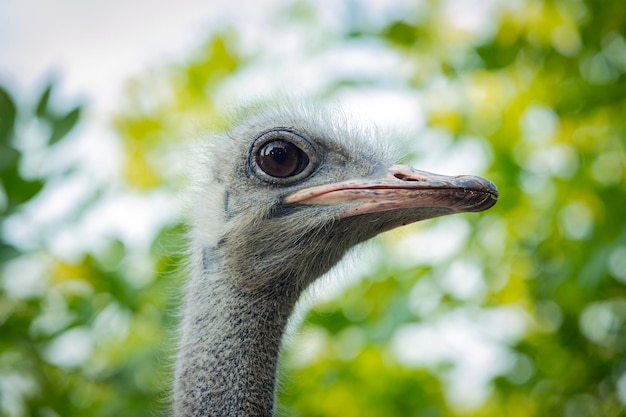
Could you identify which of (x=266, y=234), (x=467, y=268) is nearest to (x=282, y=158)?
(x=266, y=234)

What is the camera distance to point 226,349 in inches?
75.1

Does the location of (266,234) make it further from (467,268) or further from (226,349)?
(467,268)

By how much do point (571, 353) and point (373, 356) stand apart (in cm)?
89

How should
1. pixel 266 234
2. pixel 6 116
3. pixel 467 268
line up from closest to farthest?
pixel 266 234 → pixel 6 116 → pixel 467 268

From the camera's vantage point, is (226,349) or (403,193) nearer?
(403,193)

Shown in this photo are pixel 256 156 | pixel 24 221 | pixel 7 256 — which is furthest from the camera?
pixel 24 221

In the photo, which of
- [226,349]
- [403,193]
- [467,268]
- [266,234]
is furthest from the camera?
[467,268]

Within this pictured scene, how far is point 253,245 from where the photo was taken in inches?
80.7

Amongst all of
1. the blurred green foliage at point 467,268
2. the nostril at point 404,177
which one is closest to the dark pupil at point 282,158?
the nostril at point 404,177

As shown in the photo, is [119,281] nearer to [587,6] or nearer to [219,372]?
[219,372]

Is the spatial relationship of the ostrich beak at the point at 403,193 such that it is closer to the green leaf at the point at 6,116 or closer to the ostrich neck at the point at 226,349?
the ostrich neck at the point at 226,349

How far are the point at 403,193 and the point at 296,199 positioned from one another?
14.2 inches

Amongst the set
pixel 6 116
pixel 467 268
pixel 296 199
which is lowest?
pixel 467 268

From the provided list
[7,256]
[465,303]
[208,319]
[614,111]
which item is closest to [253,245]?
[208,319]
